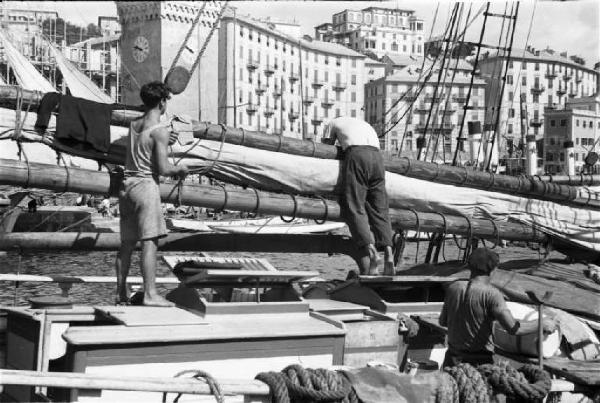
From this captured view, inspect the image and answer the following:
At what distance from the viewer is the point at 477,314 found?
6262mm

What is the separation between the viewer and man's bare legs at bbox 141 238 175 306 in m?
6.61

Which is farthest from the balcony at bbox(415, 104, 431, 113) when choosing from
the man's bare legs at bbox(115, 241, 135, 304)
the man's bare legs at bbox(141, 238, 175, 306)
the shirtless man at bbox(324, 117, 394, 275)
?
the man's bare legs at bbox(141, 238, 175, 306)

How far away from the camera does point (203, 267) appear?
6922mm

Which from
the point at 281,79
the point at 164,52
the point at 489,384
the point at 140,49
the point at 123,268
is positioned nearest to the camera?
the point at 489,384

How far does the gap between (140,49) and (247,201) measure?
278 ft

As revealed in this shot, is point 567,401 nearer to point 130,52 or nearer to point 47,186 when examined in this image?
point 47,186

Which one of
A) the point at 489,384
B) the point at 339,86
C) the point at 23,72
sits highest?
the point at 339,86

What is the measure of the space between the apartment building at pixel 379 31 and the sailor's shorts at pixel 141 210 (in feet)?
488

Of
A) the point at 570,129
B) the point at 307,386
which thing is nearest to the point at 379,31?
the point at 570,129

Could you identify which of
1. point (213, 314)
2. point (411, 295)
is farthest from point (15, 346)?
point (411, 295)

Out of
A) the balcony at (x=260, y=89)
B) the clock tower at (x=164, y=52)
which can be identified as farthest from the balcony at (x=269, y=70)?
the clock tower at (x=164, y=52)

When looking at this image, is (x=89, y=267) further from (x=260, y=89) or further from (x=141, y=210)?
(x=260, y=89)

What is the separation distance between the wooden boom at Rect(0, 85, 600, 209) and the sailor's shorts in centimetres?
141

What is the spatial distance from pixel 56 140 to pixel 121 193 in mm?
1383
